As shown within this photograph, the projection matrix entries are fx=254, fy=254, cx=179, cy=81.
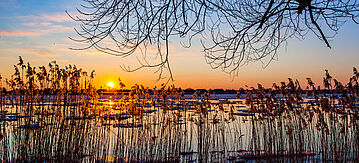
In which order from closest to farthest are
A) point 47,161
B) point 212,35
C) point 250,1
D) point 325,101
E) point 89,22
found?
point 89,22, point 212,35, point 250,1, point 47,161, point 325,101

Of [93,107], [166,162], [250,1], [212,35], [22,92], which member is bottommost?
[166,162]

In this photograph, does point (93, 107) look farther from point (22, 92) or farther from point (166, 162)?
point (166, 162)

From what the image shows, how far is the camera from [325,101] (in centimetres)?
571

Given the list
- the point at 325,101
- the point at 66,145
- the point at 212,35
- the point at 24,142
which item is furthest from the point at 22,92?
the point at 325,101

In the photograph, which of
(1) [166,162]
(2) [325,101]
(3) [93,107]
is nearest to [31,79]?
(3) [93,107]

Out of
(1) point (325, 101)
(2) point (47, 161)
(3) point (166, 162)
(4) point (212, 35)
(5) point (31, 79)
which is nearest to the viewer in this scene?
(4) point (212, 35)

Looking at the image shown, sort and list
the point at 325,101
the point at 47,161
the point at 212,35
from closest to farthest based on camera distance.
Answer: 1. the point at 212,35
2. the point at 47,161
3. the point at 325,101

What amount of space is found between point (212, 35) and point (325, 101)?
385cm

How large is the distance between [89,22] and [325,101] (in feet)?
17.3

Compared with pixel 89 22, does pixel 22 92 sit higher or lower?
lower

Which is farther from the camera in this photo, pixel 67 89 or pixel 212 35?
pixel 67 89

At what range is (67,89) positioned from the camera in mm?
5262

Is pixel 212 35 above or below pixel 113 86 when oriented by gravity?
above

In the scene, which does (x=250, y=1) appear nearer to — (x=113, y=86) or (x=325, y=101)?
(x=325, y=101)
